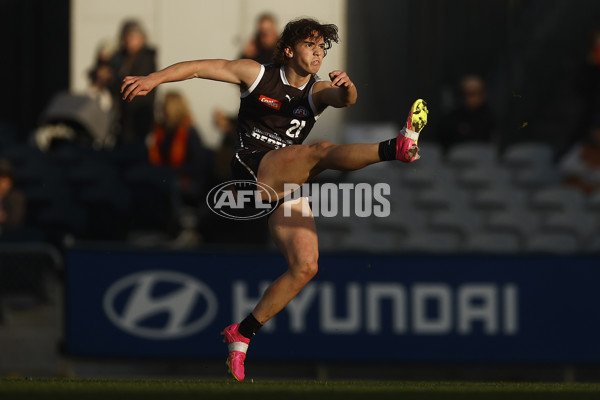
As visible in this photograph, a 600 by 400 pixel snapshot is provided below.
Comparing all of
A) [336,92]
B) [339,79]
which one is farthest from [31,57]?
[339,79]

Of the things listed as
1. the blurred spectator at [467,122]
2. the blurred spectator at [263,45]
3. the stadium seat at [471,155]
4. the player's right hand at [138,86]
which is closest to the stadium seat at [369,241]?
the stadium seat at [471,155]

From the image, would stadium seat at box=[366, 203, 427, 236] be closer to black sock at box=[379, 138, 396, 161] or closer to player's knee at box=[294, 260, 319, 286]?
player's knee at box=[294, 260, 319, 286]

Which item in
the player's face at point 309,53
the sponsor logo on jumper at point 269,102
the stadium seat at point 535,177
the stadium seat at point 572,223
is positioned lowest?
the stadium seat at point 572,223

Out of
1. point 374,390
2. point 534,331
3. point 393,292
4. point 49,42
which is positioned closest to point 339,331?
point 393,292

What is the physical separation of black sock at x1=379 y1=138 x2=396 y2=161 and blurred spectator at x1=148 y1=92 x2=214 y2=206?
4.60 metres

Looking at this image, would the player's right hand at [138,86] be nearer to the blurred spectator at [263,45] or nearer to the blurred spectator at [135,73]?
the blurred spectator at [263,45]

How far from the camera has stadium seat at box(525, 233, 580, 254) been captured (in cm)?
1195

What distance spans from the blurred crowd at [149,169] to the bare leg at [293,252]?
11.7 ft

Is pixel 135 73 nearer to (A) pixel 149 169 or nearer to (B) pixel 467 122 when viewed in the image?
(A) pixel 149 169

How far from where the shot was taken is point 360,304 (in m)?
11.2

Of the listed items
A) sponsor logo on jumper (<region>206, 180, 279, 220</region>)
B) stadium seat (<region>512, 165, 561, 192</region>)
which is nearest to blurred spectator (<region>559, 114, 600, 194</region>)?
stadium seat (<region>512, 165, 561, 192</region>)

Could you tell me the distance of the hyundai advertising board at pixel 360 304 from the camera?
36.7ft

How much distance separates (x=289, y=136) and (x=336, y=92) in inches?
22.4

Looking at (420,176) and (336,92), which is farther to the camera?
(420,176)
